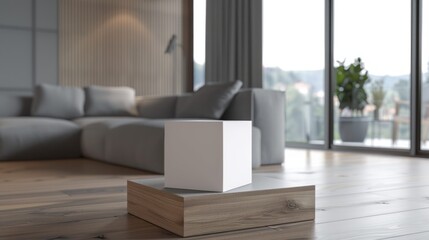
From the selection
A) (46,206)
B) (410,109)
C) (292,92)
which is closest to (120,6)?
(292,92)

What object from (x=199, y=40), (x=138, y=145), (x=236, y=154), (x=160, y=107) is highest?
(x=199, y=40)

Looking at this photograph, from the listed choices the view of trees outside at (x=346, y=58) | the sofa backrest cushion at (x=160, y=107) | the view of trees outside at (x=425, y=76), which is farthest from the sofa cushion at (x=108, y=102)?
the view of trees outside at (x=425, y=76)

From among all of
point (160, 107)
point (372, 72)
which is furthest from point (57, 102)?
point (372, 72)

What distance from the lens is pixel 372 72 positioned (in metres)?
5.21

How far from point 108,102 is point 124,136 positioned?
1.60 m

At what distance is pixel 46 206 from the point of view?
1957 millimetres

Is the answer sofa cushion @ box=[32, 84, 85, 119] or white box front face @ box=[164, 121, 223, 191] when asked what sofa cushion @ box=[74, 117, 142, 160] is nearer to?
sofa cushion @ box=[32, 84, 85, 119]

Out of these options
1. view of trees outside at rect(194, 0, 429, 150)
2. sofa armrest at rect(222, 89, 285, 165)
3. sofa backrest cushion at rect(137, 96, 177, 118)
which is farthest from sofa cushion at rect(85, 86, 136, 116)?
view of trees outside at rect(194, 0, 429, 150)

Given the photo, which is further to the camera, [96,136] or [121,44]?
[121,44]

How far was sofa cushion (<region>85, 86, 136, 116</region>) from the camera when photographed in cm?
500

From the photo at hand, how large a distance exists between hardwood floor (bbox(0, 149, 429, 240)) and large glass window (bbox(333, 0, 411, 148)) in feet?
4.87

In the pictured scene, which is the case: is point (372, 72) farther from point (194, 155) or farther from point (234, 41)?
point (194, 155)

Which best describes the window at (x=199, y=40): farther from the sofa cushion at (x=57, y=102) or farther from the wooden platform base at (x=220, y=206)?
the wooden platform base at (x=220, y=206)

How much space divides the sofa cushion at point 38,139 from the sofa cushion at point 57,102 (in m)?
0.52
